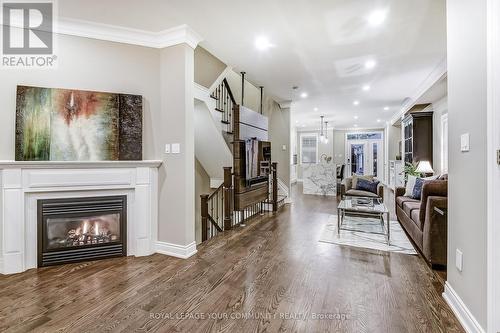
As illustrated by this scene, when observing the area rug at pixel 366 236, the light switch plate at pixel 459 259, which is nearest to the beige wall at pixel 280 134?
the area rug at pixel 366 236

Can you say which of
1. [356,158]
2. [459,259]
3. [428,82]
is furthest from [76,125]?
[356,158]

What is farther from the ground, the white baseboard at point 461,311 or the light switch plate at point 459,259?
the light switch plate at point 459,259

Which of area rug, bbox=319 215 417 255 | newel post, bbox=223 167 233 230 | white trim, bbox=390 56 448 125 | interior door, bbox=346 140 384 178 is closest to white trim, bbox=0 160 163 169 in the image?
newel post, bbox=223 167 233 230

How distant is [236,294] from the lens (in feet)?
6.96

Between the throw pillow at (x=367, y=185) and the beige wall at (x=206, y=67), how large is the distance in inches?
159

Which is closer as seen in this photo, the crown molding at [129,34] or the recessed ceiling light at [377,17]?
the recessed ceiling light at [377,17]

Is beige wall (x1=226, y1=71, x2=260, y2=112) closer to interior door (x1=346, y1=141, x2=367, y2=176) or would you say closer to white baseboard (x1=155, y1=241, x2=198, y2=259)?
white baseboard (x1=155, y1=241, x2=198, y2=259)

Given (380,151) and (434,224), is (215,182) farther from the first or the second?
(380,151)

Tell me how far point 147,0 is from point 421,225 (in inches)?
151

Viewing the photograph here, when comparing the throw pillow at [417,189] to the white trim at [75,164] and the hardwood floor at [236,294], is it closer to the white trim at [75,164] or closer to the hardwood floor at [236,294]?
the hardwood floor at [236,294]

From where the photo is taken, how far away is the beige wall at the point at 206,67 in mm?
3533


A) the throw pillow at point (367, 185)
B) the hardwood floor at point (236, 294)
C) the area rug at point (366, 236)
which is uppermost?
the throw pillow at point (367, 185)

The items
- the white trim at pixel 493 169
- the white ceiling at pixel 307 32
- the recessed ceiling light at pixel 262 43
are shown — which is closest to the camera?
the white trim at pixel 493 169

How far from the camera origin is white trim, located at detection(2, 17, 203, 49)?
2713 mm
